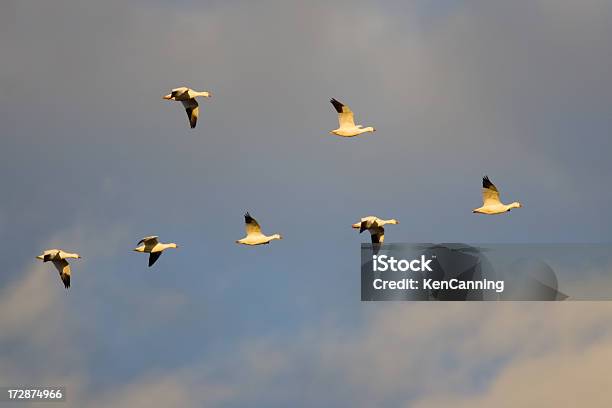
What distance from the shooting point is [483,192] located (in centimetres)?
9819

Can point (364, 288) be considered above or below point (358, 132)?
below

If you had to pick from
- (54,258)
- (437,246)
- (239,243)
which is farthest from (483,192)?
(54,258)

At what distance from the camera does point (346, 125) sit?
101 m

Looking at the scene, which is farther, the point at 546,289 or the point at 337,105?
the point at 546,289

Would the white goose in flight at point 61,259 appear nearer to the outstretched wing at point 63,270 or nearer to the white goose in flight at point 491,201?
the outstretched wing at point 63,270

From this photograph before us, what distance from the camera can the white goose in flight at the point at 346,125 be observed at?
329ft

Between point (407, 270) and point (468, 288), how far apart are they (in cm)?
414

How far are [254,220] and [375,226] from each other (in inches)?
276

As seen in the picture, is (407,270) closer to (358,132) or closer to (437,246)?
(437,246)

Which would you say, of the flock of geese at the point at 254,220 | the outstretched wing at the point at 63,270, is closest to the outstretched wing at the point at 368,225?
the flock of geese at the point at 254,220

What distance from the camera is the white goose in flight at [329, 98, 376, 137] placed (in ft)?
329

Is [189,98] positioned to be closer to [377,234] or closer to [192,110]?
[192,110]

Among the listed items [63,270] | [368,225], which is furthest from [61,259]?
[368,225]

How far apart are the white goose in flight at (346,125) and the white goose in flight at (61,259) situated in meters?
17.1
